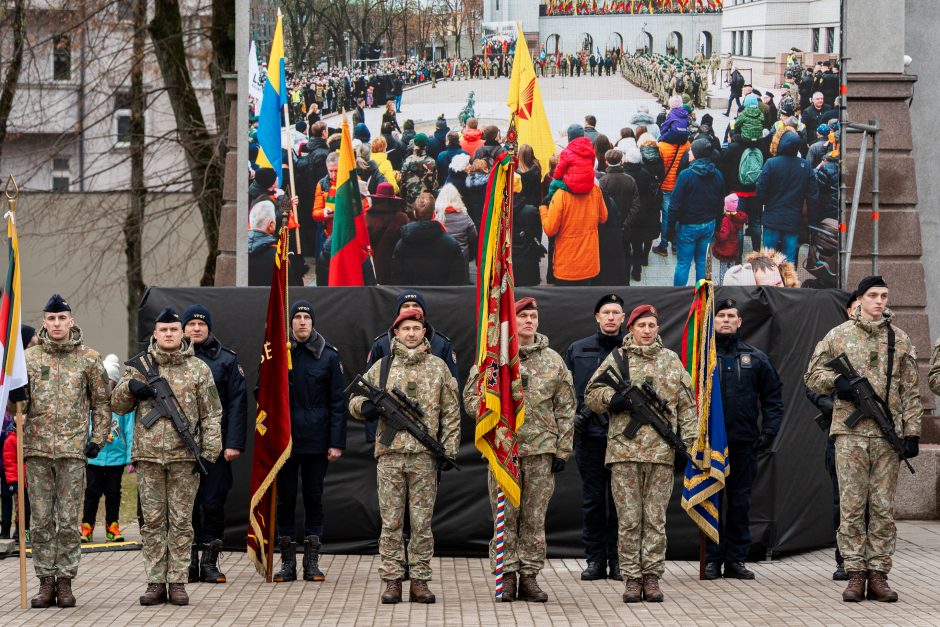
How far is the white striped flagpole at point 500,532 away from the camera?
31.7ft

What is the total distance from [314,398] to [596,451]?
210 cm

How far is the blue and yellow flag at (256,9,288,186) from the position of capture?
14.7 m

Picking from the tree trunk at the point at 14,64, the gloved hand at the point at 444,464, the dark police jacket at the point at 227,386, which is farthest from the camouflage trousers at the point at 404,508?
the tree trunk at the point at 14,64

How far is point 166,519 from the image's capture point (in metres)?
9.81

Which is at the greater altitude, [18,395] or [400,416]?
[18,395]

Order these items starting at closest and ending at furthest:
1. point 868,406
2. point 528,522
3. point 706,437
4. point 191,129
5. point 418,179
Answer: point 868,406 → point 528,522 → point 706,437 → point 418,179 → point 191,129

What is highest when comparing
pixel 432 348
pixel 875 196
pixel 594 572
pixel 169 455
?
pixel 875 196

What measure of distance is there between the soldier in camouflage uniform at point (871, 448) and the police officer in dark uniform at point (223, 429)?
4105mm

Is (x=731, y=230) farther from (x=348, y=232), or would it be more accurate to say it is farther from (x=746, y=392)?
(x=746, y=392)

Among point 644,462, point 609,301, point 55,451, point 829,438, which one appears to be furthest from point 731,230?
point 55,451

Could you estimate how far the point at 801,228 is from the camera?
14.6 meters

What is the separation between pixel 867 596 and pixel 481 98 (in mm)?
7149

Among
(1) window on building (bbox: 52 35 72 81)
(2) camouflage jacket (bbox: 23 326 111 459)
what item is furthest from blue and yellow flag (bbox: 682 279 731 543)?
(1) window on building (bbox: 52 35 72 81)

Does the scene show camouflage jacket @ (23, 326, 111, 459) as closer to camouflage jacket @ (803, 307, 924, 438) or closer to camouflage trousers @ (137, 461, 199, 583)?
camouflage trousers @ (137, 461, 199, 583)
